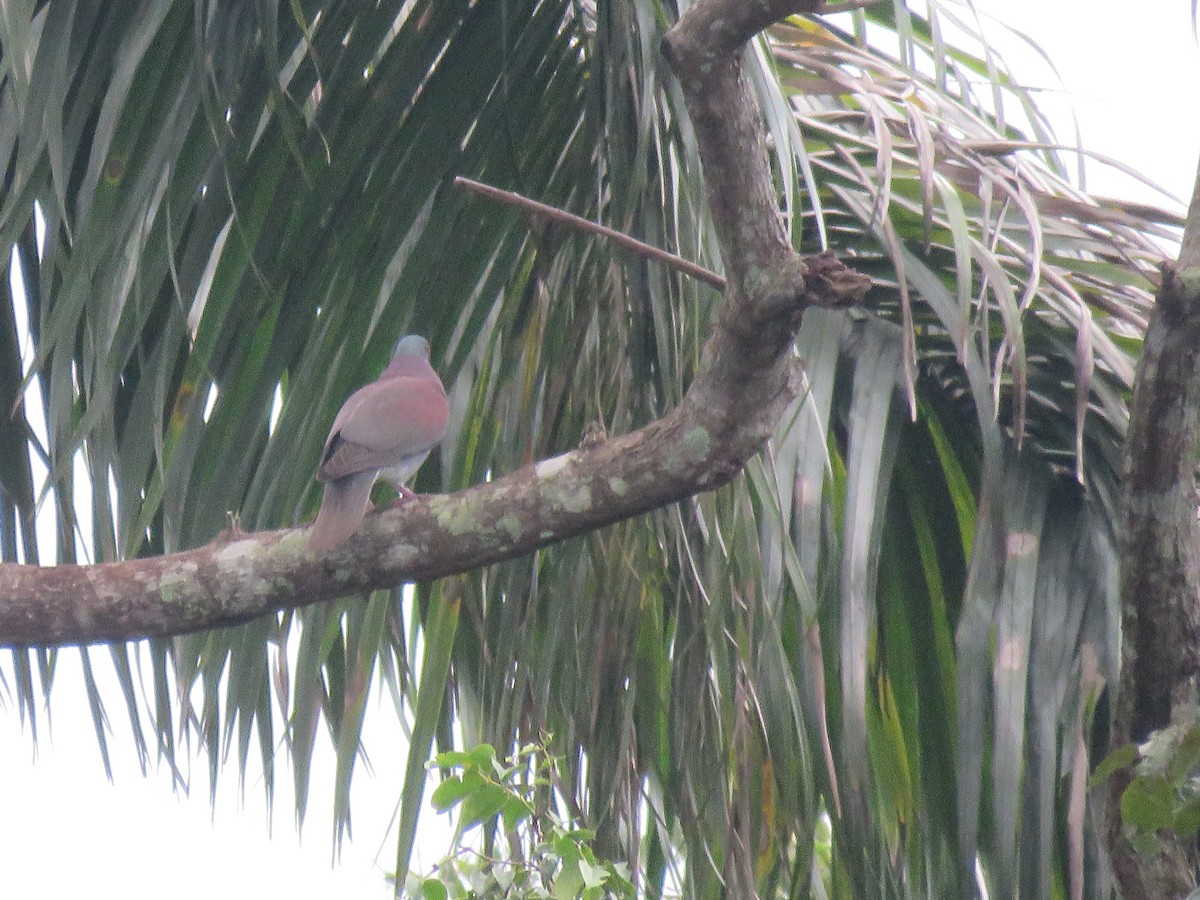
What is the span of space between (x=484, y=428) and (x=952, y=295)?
0.92 meters

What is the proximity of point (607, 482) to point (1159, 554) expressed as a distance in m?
0.75

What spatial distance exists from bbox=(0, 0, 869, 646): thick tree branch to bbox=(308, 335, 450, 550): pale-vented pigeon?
164mm

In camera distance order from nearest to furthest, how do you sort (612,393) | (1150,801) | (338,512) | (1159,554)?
1. (1150,801)
2. (1159,554)
3. (338,512)
4. (612,393)

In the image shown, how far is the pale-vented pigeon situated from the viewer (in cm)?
233

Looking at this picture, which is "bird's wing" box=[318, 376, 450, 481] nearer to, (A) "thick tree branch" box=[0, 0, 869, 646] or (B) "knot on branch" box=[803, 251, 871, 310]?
(A) "thick tree branch" box=[0, 0, 869, 646]

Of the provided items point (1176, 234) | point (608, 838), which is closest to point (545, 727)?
point (608, 838)

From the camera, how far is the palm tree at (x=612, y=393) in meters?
2.19

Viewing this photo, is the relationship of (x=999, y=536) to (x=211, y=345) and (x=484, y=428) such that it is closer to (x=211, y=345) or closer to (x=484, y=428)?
(x=484, y=428)

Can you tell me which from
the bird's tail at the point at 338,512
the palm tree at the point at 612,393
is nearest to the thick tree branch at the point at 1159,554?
the palm tree at the point at 612,393

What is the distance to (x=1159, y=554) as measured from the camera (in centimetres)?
181

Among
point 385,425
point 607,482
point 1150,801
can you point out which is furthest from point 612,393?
point 1150,801

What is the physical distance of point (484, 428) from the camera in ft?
8.64

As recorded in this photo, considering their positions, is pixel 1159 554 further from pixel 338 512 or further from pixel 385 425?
pixel 385 425

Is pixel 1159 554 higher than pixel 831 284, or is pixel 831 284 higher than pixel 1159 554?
pixel 831 284
